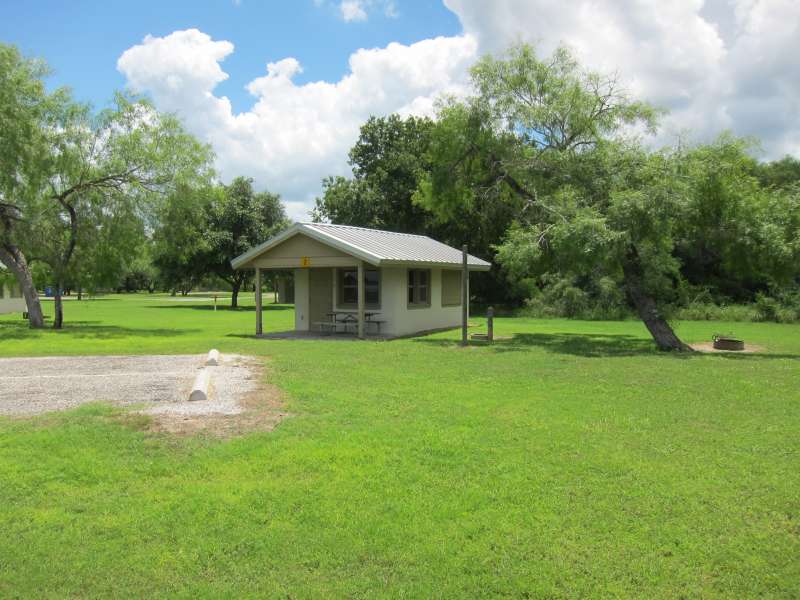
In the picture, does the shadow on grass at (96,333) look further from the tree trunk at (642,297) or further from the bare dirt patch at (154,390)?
the tree trunk at (642,297)

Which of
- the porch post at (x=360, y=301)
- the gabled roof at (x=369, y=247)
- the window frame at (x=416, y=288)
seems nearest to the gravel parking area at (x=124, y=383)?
the porch post at (x=360, y=301)

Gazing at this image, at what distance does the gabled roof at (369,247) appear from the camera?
1748cm

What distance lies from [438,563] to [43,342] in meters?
17.4

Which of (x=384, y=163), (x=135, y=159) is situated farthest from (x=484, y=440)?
(x=384, y=163)

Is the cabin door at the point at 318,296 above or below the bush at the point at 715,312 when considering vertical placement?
above

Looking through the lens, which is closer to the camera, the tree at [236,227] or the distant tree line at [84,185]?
the distant tree line at [84,185]

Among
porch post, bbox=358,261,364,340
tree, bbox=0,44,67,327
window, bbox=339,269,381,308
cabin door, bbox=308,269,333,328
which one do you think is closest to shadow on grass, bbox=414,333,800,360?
porch post, bbox=358,261,364,340

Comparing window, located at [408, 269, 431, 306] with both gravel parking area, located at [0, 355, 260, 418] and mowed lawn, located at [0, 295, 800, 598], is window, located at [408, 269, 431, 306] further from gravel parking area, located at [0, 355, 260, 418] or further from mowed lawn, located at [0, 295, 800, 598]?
mowed lawn, located at [0, 295, 800, 598]

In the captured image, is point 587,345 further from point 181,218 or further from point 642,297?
point 181,218

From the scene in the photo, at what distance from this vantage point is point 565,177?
18.1 m

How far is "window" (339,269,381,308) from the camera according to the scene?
1973 centimetres

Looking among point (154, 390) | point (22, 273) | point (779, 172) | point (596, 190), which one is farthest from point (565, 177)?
point (779, 172)

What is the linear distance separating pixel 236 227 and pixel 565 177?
30112 mm

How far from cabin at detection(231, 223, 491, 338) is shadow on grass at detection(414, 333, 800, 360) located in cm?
161
